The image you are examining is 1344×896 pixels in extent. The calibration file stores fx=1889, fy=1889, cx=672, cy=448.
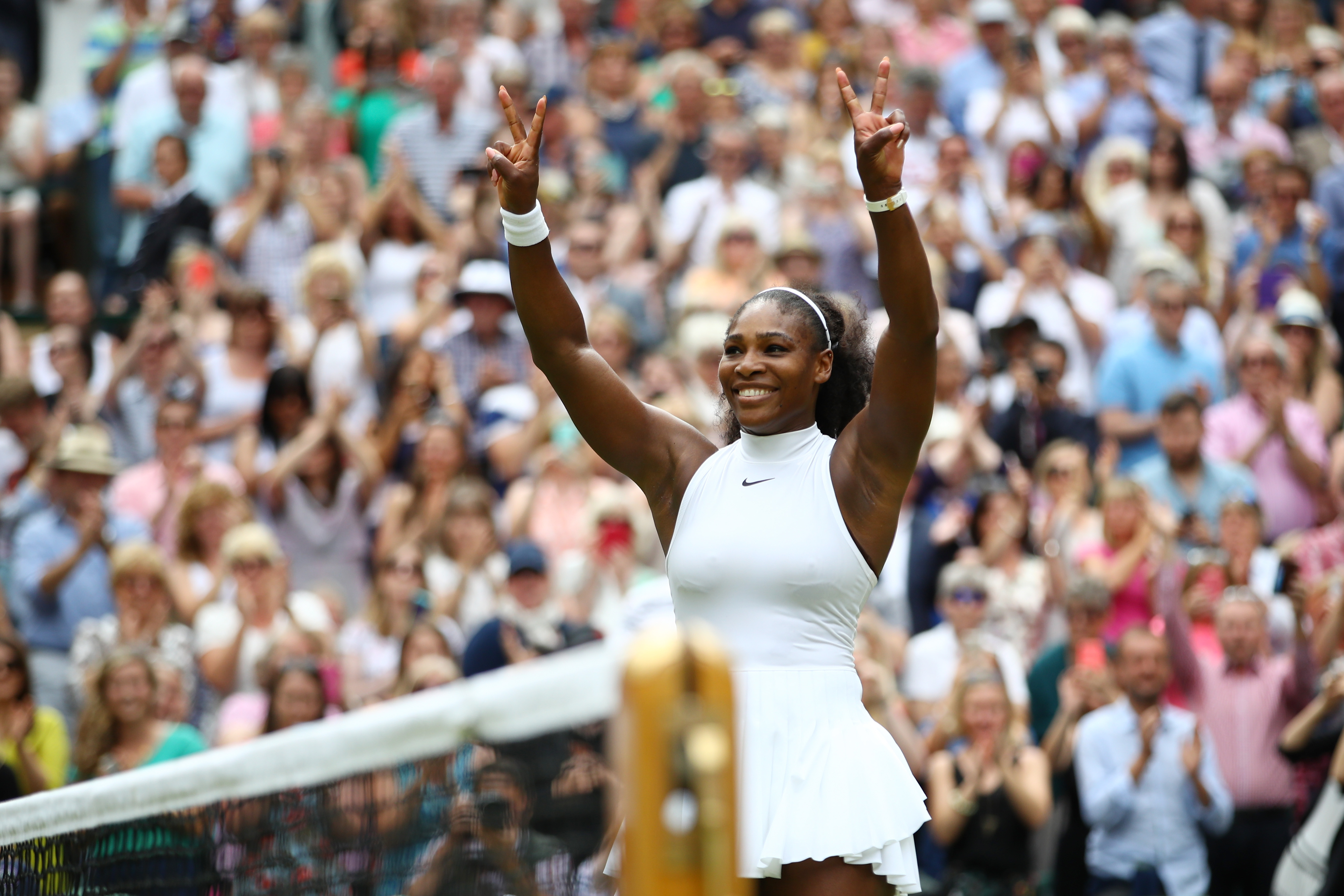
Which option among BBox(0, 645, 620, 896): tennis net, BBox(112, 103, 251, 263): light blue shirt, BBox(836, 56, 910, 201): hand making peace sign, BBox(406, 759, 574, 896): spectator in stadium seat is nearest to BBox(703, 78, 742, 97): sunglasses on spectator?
BBox(112, 103, 251, 263): light blue shirt

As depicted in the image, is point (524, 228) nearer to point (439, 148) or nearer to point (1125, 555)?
point (1125, 555)

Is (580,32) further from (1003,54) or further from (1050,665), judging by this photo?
(1050,665)

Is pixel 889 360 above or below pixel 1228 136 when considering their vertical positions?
below

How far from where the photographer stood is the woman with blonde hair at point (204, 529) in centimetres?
1010

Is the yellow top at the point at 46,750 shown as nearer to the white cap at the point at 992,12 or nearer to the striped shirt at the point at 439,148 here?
the striped shirt at the point at 439,148

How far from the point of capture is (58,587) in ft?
33.1

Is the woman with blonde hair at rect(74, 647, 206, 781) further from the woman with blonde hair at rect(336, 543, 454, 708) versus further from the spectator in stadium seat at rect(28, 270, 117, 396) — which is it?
the spectator in stadium seat at rect(28, 270, 117, 396)

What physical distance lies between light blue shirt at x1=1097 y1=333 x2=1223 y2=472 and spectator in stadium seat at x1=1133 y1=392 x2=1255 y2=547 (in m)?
0.79

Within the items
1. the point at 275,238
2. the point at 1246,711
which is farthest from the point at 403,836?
the point at 275,238

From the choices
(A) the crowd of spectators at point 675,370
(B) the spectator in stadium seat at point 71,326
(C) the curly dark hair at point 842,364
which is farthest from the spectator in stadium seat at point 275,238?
(C) the curly dark hair at point 842,364

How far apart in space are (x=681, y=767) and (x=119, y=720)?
262 inches

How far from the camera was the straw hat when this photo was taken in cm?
1041

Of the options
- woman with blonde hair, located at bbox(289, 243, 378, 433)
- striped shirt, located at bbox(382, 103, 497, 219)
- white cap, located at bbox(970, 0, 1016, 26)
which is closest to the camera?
woman with blonde hair, located at bbox(289, 243, 378, 433)

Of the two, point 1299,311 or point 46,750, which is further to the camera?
point 1299,311
